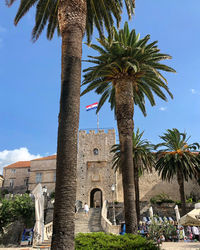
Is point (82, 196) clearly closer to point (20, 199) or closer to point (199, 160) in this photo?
point (20, 199)

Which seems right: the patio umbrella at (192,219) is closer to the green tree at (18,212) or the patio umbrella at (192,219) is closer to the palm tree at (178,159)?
the palm tree at (178,159)

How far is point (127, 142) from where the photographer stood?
38.4 feet

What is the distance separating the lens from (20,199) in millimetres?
26797

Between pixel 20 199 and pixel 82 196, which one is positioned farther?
pixel 82 196

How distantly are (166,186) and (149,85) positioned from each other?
2641 cm

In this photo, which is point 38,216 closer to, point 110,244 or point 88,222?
point 88,222

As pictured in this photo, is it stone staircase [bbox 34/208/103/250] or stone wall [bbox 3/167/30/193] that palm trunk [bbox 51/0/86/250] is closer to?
stone staircase [bbox 34/208/103/250]

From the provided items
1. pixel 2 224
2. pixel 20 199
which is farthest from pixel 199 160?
pixel 2 224

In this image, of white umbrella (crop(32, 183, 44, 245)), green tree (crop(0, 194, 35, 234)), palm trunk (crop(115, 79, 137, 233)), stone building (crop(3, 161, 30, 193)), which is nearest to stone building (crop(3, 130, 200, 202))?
green tree (crop(0, 194, 35, 234))

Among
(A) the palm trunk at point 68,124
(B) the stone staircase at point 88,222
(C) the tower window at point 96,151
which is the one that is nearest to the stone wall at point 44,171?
(C) the tower window at point 96,151

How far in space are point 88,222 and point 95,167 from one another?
44.6ft

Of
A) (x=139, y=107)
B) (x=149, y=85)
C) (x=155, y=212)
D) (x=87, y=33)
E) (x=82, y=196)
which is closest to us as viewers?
(x=87, y=33)

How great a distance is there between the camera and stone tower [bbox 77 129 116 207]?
3512 centimetres

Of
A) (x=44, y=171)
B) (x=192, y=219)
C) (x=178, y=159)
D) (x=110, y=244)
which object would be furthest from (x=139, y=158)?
(x=44, y=171)
